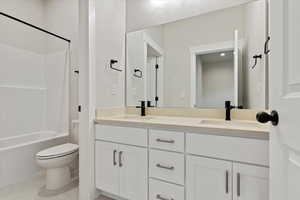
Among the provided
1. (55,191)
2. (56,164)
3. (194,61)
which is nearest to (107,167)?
(56,164)

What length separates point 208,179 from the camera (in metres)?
1.21

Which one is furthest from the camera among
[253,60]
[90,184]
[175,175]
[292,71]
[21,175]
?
[21,175]

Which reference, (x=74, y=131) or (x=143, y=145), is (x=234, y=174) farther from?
(x=74, y=131)

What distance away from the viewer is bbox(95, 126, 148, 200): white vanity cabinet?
1518 mm

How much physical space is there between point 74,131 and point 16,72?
1234mm

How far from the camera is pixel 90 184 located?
177cm

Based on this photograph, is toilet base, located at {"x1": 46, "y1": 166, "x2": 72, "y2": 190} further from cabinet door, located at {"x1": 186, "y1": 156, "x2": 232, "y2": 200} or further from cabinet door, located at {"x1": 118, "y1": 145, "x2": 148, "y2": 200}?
cabinet door, located at {"x1": 186, "y1": 156, "x2": 232, "y2": 200}

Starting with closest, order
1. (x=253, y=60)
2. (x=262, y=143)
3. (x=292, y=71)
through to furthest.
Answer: (x=292, y=71) → (x=262, y=143) → (x=253, y=60)

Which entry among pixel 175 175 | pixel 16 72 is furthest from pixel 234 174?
pixel 16 72

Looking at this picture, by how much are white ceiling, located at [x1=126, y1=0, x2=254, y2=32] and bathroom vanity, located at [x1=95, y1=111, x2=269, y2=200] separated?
112 centimetres

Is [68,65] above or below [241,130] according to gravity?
above

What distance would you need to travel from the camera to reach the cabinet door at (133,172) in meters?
1.50

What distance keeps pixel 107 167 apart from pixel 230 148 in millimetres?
1143

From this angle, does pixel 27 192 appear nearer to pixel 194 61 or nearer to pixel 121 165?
pixel 121 165
